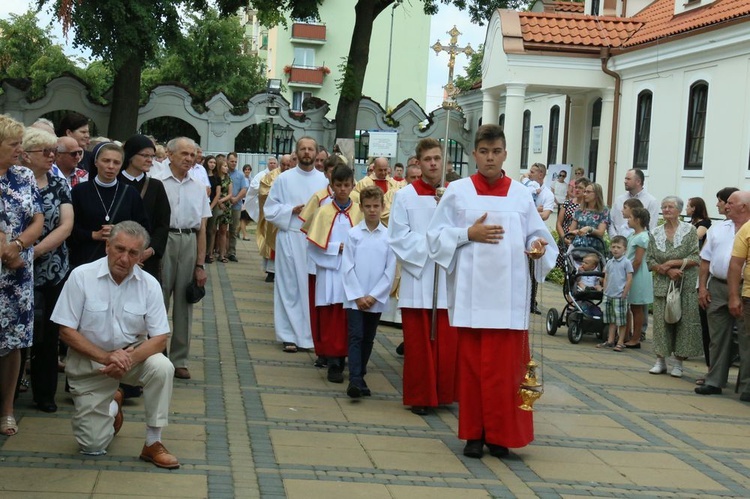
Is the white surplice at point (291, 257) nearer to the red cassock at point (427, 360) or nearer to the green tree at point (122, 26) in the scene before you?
the red cassock at point (427, 360)

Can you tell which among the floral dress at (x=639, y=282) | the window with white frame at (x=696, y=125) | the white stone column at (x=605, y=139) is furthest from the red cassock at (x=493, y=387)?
the white stone column at (x=605, y=139)

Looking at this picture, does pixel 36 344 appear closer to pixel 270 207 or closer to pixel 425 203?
pixel 425 203

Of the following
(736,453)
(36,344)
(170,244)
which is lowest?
(736,453)

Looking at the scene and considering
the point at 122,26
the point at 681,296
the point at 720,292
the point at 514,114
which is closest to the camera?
the point at 720,292

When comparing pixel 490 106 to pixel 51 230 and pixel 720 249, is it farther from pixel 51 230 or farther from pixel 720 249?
pixel 51 230

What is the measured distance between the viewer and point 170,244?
31.3 ft

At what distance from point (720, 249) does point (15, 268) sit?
257 inches

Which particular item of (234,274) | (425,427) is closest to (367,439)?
(425,427)

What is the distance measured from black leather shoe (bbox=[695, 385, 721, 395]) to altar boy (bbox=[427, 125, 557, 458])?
353cm

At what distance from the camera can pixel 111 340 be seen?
7059 millimetres

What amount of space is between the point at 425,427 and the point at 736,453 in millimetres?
2240

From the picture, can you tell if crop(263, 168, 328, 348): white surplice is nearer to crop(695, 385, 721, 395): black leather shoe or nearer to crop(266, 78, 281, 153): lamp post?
crop(695, 385, 721, 395): black leather shoe

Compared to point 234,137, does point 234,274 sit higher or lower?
lower

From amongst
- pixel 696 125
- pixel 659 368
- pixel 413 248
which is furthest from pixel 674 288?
pixel 696 125
